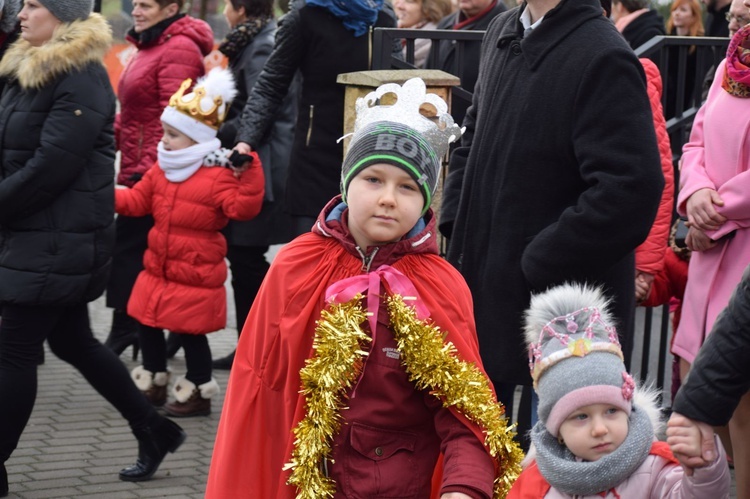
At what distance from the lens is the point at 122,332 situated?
25.5 ft

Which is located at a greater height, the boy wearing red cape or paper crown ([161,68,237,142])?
the boy wearing red cape

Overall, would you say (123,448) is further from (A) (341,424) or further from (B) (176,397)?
(A) (341,424)

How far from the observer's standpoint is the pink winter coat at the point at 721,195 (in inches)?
180

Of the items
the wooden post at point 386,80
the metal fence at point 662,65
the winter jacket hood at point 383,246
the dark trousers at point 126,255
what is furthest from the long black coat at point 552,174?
the dark trousers at point 126,255

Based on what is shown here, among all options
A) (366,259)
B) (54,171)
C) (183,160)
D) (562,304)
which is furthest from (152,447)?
(562,304)

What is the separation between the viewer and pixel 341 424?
11.1 feet

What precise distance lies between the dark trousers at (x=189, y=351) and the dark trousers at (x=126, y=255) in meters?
0.62

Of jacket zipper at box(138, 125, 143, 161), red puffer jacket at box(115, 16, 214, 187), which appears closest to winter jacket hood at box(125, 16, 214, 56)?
red puffer jacket at box(115, 16, 214, 187)

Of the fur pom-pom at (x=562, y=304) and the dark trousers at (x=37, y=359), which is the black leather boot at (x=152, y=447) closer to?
the dark trousers at (x=37, y=359)

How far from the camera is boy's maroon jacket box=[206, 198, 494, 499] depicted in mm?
3359

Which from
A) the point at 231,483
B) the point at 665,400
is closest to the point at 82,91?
the point at 231,483

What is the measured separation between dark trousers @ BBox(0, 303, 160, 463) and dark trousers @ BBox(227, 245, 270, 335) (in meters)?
1.85

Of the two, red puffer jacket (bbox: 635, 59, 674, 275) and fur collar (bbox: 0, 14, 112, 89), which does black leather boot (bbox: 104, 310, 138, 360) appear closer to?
fur collar (bbox: 0, 14, 112, 89)

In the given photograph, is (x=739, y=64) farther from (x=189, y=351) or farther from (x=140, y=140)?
(x=140, y=140)
